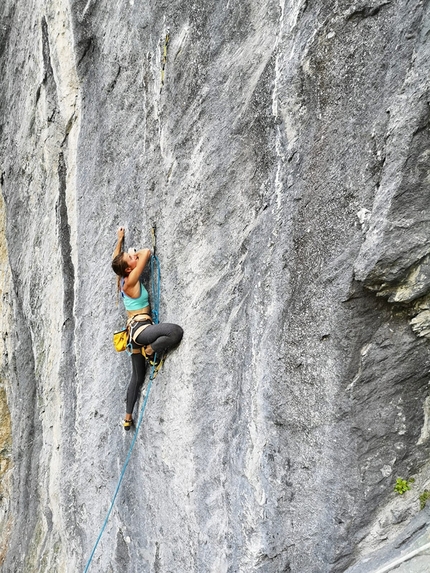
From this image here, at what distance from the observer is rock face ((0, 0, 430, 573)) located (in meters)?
4.44

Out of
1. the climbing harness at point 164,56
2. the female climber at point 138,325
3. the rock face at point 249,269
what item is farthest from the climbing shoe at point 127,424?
the climbing harness at point 164,56

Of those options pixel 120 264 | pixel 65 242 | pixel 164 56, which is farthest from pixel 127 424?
pixel 164 56

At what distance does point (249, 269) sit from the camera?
5.39 m

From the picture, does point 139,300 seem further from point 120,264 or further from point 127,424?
point 127,424

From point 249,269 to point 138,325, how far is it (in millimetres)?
1727

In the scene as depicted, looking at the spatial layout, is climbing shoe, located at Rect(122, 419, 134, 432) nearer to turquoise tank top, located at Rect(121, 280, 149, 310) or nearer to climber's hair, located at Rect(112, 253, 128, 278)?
turquoise tank top, located at Rect(121, 280, 149, 310)

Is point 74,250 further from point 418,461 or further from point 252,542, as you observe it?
point 418,461

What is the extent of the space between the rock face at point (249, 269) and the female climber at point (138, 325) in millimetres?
209

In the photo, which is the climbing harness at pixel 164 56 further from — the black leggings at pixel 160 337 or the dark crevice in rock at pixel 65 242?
the black leggings at pixel 160 337

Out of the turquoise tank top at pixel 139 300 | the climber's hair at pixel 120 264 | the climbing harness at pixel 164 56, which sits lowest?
the turquoise tank top at pixel 139 300

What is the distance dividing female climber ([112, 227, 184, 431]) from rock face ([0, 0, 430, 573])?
209mm

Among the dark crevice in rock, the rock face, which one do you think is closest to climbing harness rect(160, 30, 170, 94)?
the rock face

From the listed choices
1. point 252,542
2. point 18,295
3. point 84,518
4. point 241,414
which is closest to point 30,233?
point 18,295

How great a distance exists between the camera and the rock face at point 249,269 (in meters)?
4.44
